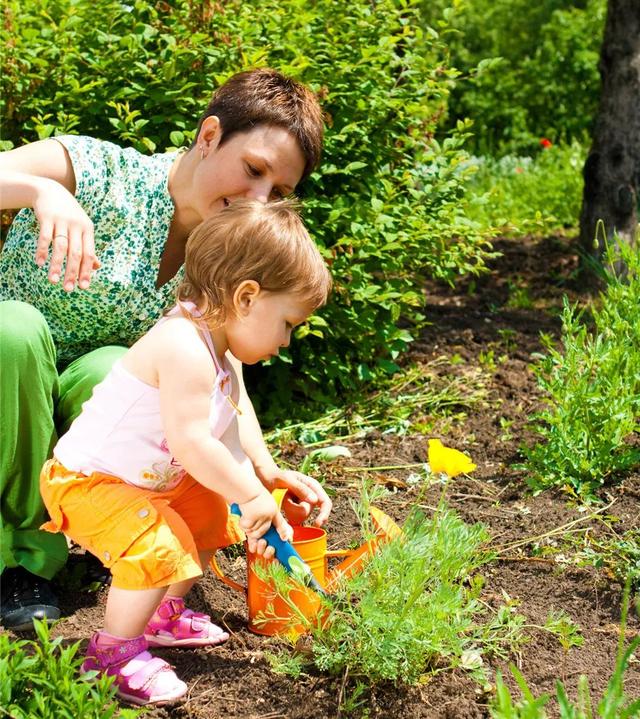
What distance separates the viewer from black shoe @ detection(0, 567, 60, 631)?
8.05ft

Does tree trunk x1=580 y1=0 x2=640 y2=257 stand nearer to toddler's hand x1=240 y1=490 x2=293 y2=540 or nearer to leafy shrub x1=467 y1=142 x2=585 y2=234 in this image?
leafy shrub x1=467 y1=142 x2=585 y2=234

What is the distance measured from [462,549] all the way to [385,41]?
83.9 inches

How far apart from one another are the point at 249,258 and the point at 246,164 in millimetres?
505

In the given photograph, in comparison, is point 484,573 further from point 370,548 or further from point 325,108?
point 325,108

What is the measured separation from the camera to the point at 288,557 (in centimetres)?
222

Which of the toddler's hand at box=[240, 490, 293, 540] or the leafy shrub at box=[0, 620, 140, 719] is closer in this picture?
the leafy shrub at box=[0, 620, 140, 719]

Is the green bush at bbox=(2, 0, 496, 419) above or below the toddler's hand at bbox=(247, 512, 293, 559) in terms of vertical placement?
above

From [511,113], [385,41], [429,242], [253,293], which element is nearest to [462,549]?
[253,293]

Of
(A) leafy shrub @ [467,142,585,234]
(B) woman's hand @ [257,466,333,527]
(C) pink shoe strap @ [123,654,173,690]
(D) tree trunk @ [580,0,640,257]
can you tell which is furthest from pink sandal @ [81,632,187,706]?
(A) leafy shrub @ [467,142,585,234]

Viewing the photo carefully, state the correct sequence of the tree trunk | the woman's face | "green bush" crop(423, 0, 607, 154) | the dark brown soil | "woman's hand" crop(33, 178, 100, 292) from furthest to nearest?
"green bush" crop(423, 0, 607, 154) < the tree trunk < the woman's face < "woman's hand" crop(33, 178, 100, 292) < the dark brown soil

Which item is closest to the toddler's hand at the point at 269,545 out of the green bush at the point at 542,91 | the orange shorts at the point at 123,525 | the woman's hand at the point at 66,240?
the orange shorts at the point at 123,525

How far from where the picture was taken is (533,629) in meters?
2.45

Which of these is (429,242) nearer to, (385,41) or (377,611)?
(385,41)

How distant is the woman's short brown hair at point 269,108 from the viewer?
8.77 ft
